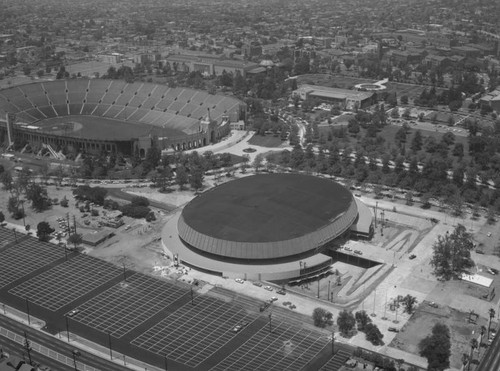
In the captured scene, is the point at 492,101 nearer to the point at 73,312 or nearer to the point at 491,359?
the point at 491,359

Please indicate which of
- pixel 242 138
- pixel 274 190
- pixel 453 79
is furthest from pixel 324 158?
pixel 453 79

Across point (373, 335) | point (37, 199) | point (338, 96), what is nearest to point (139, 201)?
point (37, 199)

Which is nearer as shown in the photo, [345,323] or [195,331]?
[345,323]

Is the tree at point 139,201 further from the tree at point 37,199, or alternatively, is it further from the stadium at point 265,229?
the tree at point 37,199

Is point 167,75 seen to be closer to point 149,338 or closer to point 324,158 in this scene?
point 324,158

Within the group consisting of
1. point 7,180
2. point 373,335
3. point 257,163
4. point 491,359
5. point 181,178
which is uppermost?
point 7,180

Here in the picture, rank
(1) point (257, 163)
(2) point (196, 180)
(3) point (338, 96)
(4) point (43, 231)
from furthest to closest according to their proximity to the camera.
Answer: (3) point (338, 96)
(1) point (257, 163)
(2) point (196, 180)
(4) point (43, 231)
